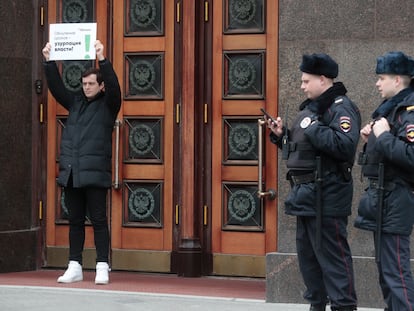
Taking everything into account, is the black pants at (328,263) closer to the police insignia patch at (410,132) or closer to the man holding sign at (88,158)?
the police insignia patch at (410,132)

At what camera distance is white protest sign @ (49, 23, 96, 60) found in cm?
983

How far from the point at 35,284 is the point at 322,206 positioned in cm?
333

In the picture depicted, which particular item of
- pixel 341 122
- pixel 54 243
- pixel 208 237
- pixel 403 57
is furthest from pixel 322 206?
pixel 54 243

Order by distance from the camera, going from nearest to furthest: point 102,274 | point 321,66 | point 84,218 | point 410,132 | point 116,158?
point 410,132 < point 321,66 < point 102,274 < point 84,218 < point 116,158

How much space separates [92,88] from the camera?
9867 mm

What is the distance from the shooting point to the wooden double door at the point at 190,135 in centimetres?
1003

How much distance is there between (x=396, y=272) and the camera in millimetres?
6969

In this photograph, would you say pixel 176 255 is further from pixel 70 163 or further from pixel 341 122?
pixel 341 122

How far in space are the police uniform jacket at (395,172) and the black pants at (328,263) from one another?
421 mm

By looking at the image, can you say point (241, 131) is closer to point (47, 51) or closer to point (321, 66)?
point (47, 51)

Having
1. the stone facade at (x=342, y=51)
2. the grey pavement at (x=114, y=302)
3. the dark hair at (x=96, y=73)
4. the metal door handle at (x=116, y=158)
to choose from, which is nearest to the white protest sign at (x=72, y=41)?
the dark hair at (x=96, y=73)

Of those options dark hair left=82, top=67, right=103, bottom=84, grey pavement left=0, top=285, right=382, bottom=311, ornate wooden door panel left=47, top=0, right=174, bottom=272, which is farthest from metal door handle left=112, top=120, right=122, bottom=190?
grey pavement left=0, top=285, right=382, bottom=311

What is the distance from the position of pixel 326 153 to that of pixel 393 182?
64 centimetres

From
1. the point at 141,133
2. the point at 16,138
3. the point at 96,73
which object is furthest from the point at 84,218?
the point at 96,73
